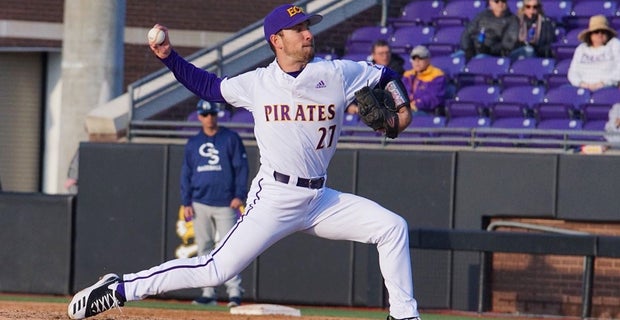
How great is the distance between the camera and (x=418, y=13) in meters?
15.3

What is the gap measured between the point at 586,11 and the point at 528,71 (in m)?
1.46

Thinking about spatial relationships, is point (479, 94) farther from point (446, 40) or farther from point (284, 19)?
point (284, 19)

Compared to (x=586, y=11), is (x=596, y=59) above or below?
below

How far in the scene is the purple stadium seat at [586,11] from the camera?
14062 mm

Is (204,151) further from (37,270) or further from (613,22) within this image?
(613,22)

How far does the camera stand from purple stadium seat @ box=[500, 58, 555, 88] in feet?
43.0

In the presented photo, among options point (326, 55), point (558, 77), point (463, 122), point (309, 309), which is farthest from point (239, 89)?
point (326, 55)

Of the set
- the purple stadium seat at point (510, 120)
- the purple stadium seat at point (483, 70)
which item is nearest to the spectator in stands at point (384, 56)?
the purple stadium seat at point (483, 70)

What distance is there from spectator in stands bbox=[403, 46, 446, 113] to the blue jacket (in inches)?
89.4

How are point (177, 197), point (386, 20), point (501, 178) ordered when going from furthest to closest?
point (386, 20) < point (177, 197) < point (501, 178)

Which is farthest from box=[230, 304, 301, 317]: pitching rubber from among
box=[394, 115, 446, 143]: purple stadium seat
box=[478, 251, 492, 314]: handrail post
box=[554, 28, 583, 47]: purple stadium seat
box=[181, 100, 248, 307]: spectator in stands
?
box=[554, 28, 583, 47]: purple stadium seat

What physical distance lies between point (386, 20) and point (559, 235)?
17.4 ft

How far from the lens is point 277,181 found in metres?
6.73

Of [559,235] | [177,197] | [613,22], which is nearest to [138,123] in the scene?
[177,197]
